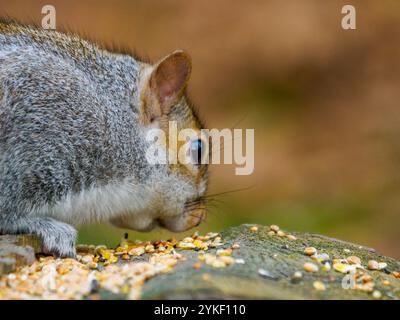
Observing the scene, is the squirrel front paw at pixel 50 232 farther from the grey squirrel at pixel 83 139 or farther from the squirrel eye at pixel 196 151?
the squirrel eye at pixel 196 151

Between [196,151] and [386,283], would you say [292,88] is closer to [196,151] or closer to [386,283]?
[196,151]

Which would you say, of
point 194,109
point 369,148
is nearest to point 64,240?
point 194,109

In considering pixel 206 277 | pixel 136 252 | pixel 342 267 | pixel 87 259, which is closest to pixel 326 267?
pixel 342 267

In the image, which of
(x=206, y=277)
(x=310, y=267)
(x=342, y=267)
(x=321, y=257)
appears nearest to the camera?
(x=206, y=277)

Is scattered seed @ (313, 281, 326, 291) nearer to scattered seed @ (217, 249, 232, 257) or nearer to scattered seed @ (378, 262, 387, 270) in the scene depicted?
scattered seed @ (217, 249, 232, 257)

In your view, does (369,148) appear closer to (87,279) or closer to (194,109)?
(194,109)

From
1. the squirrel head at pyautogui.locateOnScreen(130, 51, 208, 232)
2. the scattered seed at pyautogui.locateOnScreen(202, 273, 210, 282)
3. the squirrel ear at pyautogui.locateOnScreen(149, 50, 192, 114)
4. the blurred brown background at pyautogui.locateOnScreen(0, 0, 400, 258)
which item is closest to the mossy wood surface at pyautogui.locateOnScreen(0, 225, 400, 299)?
the scattered seed at pyautogui.locateOnScreen(202, 273, 210, 282)
